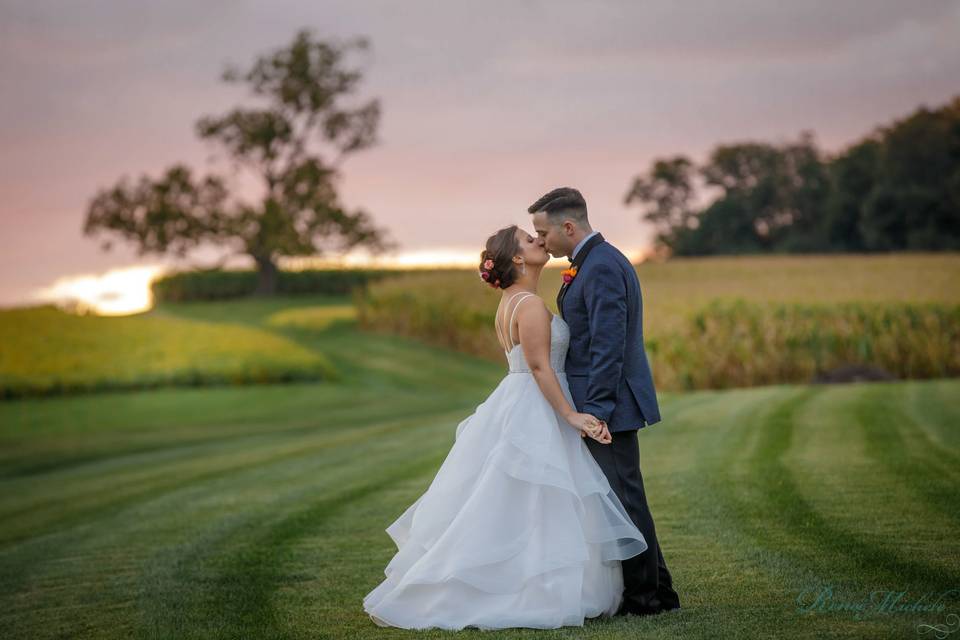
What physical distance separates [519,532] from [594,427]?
2.24 feet

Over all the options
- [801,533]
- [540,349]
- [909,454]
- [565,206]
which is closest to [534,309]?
[540,349]

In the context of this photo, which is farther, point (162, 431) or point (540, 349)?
point (162, 431)

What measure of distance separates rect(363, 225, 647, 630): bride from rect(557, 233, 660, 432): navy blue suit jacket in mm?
93

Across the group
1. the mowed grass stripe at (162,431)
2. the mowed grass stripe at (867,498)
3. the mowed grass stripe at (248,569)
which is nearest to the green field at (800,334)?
the mowed grass stripe at (162,431)

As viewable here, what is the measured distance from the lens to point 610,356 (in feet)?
17.9

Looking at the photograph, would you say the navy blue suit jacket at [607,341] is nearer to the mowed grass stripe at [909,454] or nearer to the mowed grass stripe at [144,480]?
the mowed grass stripe at [909,454]

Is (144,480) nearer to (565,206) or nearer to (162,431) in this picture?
(162,431)

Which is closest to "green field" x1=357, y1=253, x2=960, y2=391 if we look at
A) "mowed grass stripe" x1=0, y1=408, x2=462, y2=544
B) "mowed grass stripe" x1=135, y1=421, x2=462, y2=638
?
"mowed grass stripe" x1=0, y1=408, x2=462, y2=544

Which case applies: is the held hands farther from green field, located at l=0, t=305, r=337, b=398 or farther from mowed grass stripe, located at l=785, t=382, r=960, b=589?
green field, located at l=0, t=305, r=337, b=398

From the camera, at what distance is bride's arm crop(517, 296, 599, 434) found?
5.60 m

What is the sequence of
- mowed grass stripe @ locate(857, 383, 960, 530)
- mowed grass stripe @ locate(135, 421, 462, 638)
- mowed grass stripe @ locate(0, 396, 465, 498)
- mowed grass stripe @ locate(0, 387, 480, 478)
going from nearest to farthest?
mowed grass stripe @ locate(135, 421, 462, 638) → mowed grass stripe @ locate(857, 383, 960, 530) → mowed grass stripe @ locate(0, 396, 465, 498) → mowed grass stripe @ locate(0, 387, 480, 478)

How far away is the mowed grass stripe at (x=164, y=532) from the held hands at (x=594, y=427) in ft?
10.9

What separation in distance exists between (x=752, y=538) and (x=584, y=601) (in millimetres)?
2625

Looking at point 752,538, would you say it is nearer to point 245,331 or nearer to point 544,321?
point 544,321
